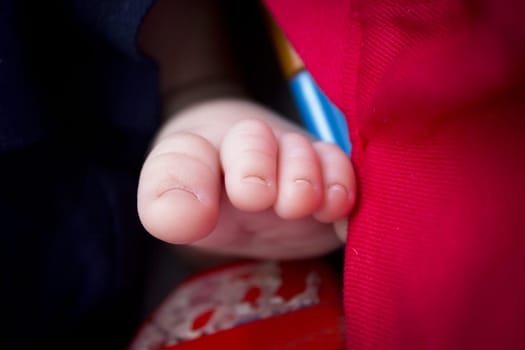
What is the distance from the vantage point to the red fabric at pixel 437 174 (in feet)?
0.95

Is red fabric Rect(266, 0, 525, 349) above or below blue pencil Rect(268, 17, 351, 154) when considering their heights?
above

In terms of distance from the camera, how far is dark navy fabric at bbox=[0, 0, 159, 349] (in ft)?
1.27

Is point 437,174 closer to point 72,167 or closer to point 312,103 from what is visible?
point 312,103

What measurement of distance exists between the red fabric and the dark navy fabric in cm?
18

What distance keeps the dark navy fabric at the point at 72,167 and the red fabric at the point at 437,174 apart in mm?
183

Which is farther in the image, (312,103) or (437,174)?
(312,103)

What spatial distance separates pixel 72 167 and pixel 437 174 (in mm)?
305

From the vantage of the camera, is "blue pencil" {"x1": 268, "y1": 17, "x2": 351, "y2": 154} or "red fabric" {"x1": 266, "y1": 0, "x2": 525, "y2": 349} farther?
"blue pencil" {"x1": 268, "y1": 17, "x2": 351, "y2": 154}

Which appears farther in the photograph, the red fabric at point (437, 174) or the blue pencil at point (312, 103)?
the blue pencil at point (312, 103)

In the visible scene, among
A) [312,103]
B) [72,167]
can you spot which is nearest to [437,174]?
[312,103]

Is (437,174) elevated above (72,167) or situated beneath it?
elevated above

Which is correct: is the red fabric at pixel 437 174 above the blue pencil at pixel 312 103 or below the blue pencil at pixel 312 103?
above

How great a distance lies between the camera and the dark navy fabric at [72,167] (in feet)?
1.27

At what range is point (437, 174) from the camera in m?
0.31
